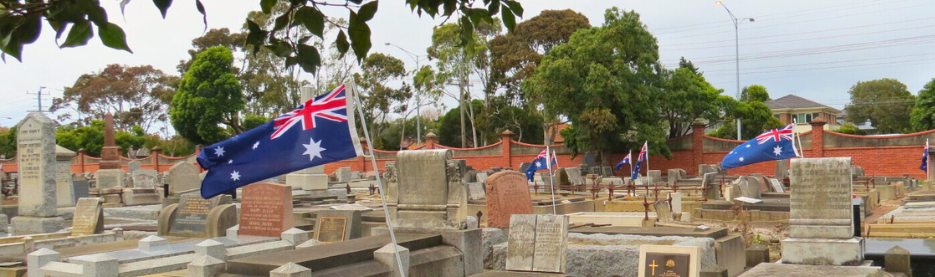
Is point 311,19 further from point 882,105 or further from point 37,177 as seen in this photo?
point 882,105

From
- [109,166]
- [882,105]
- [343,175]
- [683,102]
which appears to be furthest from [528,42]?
[882,105]

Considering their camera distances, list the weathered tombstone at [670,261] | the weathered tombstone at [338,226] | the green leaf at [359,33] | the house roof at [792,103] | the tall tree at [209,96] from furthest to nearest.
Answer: the house roof at [792,103], the tall tree at [209,96], the weathered tombstone at [338,226], the weathered tombstone at [670,261], the green leaf at [359,33]

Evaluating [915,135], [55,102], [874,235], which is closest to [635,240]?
[874,235]

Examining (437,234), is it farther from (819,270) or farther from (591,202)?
(591,202)

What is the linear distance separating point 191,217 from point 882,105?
8402 cm

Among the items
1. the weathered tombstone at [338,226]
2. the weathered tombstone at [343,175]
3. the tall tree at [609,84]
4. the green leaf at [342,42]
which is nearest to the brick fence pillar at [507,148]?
the tall tree at [609,84]

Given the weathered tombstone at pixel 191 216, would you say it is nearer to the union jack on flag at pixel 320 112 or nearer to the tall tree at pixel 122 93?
the union jack on flag at pixel 320 112

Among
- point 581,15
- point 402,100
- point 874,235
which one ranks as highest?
point 581,15

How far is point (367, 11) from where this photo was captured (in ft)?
12.0

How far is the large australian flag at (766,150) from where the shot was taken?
16.3m

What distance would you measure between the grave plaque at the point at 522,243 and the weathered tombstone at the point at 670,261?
1.32m

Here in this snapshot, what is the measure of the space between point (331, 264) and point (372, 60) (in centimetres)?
5121

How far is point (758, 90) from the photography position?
59344 mm

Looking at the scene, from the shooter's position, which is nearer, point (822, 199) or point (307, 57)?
point (307, 57)
